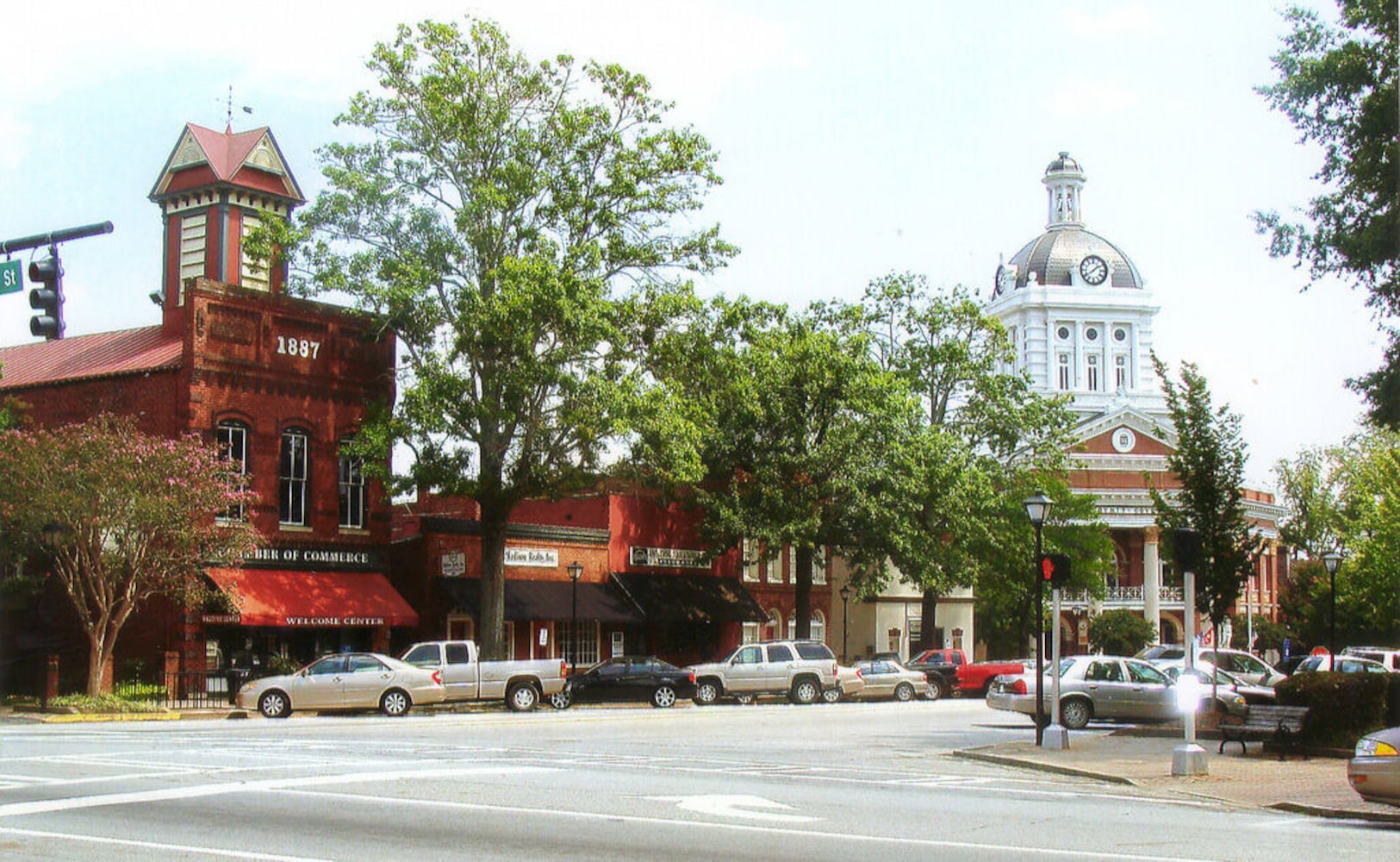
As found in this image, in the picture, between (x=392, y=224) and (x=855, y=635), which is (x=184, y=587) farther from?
(x=855, y=635)

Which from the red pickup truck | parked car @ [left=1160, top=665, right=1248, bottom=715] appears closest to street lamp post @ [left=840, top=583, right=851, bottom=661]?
the red pickup truck

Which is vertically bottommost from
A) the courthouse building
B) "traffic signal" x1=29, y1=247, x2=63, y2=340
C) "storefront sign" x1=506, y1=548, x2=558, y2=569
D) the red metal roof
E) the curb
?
the curb

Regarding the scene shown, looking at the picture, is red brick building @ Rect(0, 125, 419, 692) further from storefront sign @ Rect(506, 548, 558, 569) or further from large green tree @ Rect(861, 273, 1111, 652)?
large green tree @ Rect(861, 273, 1111, 652)

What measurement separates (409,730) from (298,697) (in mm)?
7179

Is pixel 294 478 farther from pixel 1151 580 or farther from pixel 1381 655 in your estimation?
pixel 1151 580

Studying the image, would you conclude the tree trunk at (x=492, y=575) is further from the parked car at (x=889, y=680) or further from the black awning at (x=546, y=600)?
the parked car at (x=889, y=680)

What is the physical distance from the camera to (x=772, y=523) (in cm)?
4909

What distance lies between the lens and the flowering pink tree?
32.6m

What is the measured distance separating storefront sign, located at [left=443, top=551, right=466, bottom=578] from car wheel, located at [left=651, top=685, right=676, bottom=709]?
22.9 feet

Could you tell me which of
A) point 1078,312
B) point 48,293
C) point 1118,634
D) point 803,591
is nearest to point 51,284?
point 48,293

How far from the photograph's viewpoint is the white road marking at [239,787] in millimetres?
14008

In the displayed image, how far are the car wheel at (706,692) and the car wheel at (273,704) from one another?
12.7m

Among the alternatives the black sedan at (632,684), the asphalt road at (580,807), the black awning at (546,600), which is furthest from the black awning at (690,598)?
the asphalt road at (580,807)

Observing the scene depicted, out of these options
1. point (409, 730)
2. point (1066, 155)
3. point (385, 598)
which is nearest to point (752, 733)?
→ point (409, 730)
